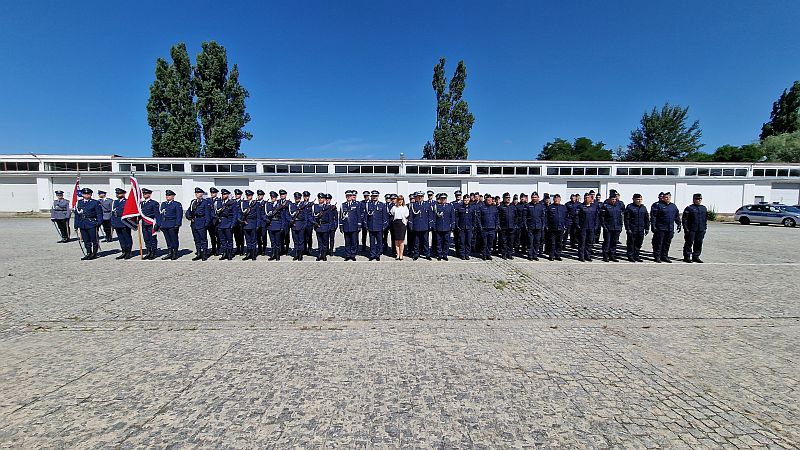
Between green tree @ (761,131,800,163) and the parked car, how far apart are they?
24.2m

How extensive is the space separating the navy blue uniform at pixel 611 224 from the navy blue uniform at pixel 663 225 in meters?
0.84

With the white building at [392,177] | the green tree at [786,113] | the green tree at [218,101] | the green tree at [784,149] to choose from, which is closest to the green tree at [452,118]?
the white building at [392,177]

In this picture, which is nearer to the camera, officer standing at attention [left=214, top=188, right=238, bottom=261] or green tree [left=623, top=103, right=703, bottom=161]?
officer standing at attention [left=214, top=188, right=238, bottom=261]

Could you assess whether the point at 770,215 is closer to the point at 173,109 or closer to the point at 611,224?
the point at 611,224

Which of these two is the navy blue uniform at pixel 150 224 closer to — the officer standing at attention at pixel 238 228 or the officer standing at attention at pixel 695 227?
the officer standing at attention at pixel 238 228

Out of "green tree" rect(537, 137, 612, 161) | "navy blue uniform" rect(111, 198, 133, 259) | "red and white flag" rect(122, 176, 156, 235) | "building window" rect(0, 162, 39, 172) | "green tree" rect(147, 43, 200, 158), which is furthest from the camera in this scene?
"green tree" rect(537, 137, 612, 161)

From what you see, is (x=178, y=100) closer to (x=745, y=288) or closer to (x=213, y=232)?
(x=213, y=232)

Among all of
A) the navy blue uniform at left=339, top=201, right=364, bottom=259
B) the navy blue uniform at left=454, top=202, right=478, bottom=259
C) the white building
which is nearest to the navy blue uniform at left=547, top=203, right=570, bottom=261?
the navy blue uniform at left=454, top=202, right=478, bottom=259

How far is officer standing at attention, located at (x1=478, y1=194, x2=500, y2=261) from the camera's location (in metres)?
9.28

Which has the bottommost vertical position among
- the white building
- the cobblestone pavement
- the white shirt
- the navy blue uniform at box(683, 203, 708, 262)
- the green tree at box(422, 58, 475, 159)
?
the cobblestone pavement

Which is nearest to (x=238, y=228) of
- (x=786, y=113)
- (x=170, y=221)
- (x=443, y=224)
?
(x=170, y=221)

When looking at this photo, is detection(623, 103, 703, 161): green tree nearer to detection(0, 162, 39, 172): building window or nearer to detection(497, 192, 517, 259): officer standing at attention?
detection(497, 192, 517, 259): officer standing at attention

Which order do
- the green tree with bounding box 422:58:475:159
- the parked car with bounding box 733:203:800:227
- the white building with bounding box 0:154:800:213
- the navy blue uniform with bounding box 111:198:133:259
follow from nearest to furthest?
the navy blue uniform with bounding box 111:198:133:259 < the parked car with bounding box 733:203:800:227 < the white building with bounding box 0:154:800:213 < the green tree with bounding box 422:58:475:159

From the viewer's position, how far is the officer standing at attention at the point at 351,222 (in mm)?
9203
